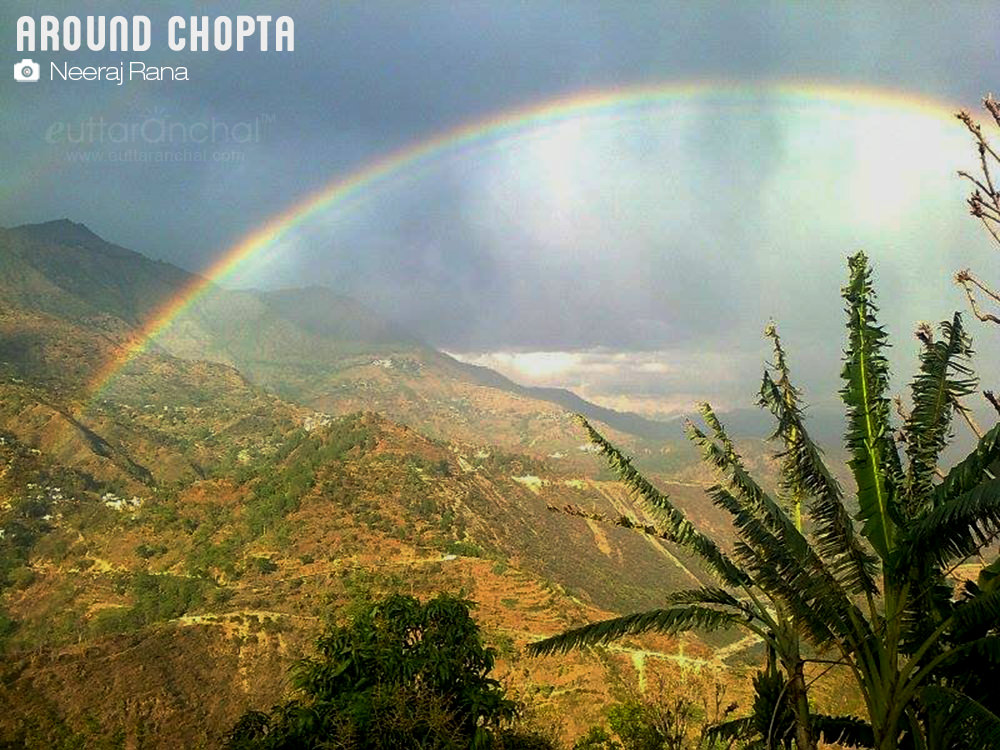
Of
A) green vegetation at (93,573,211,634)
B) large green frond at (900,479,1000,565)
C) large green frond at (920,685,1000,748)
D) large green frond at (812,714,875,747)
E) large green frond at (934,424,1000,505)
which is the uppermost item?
large green frond at (934,424,1000,505)

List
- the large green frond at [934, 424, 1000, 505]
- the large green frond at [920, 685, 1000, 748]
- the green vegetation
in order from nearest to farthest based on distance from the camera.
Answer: the large green frond at [920, 685, 1000, 748]
the large green frond at [934, 424, 1000, 505]
the green vegetation

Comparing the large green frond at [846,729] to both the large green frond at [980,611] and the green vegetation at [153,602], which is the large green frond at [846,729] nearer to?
the large green frond at [980,611]

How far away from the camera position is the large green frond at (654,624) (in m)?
7.35

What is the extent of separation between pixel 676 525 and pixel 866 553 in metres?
2.10

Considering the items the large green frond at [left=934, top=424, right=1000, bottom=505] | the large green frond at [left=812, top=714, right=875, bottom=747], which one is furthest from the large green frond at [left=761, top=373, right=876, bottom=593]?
the large green frond at [left=812, top=714, right=875, bottom=747]

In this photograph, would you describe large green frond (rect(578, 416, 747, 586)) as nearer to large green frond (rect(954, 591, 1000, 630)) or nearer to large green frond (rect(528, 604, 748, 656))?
large green frond (rect(528, 604, 748, 656))

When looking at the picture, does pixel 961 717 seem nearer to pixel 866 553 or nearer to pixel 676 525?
pixel 866 553

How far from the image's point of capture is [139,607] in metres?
50.4

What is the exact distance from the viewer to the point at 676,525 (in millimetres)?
7641

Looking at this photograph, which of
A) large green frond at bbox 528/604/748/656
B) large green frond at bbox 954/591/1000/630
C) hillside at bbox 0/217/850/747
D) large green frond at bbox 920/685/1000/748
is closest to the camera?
large green frond at bbox 920/685/1000/748

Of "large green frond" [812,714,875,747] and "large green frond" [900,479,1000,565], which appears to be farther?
"large green frond" [812,714,875,747]

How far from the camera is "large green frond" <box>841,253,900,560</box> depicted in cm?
693

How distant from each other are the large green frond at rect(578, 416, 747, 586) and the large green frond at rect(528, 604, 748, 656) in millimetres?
448

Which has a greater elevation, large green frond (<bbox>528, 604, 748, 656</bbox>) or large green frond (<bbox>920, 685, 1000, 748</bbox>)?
large green frond (<bbox>528, 604, 748, 656</bbox>)
